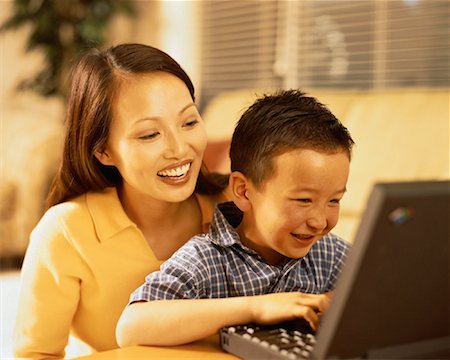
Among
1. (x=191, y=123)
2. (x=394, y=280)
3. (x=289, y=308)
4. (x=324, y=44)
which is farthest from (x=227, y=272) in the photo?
(x=324, y=44)

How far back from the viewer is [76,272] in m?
1.24

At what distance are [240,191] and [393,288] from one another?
45cm

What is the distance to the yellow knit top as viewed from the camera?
1.23 metres

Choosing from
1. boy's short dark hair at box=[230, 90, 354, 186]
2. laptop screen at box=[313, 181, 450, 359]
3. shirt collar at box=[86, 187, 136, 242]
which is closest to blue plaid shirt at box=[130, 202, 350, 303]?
boy's short dark hair at box=[230, 90, 354, 186]

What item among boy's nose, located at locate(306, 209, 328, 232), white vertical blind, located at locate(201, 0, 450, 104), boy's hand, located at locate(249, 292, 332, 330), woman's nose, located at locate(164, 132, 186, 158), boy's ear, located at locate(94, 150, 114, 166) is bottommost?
boy's hand, located at locate(249, 292, 332, 330)

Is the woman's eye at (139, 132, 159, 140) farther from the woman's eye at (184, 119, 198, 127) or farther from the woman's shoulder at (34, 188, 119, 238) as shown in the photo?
the woman's shoulder at (34, 188, 119, 238)

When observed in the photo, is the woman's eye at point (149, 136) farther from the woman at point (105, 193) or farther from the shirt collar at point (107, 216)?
the shirt collar at point (107, 216)

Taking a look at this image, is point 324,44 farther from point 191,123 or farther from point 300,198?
point 300,198

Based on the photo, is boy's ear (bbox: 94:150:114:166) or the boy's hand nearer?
the boy's hand

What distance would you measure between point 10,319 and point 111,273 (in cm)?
220

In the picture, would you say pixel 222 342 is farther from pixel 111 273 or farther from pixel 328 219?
pixel 111 273

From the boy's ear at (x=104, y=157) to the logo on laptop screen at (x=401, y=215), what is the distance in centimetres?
75

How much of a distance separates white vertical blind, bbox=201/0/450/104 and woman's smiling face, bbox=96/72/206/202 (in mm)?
2713

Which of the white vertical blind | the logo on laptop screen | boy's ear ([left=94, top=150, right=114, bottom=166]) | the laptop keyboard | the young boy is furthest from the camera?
the white vertical blind
